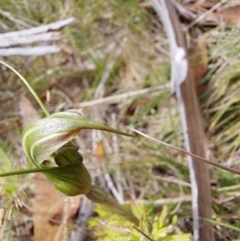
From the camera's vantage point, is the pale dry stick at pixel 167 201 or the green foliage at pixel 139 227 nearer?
the green foliage at pixel 139 227

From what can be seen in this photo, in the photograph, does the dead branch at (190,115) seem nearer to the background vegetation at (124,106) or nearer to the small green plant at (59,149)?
the background vegetation at (124,106)

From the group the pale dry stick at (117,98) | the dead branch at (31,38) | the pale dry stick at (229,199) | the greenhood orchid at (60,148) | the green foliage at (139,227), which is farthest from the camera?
the pale dry stick at (117,98)

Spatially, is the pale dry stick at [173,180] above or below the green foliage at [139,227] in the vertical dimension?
above

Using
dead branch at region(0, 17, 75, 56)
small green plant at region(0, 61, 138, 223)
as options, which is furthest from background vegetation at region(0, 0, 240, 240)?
small green plant at region(0, 61, 138, 223)

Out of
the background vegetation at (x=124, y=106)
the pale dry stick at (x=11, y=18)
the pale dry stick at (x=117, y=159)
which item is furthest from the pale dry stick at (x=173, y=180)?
the pale dry stick at (x=11, y=18)

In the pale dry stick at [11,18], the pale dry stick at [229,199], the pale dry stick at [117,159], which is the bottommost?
the pale dry stick at [229,199]

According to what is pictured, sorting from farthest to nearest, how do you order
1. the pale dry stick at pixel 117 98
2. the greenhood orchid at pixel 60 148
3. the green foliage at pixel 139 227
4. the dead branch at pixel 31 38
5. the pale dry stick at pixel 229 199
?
1. the pale dry stick at pixel 117 98
2. the dead branch at pixel 31 38
3. the pale dry stick at pixel 229 199
4. the green foliage at pixel 139 227
5. the greenhood orchid at pixel 60 148

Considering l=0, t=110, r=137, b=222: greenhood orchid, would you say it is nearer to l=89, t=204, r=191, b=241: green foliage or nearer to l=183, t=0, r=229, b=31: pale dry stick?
l=89, t=204, r=191, b=241: green foliage

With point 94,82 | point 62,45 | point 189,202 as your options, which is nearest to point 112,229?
point 189,202
